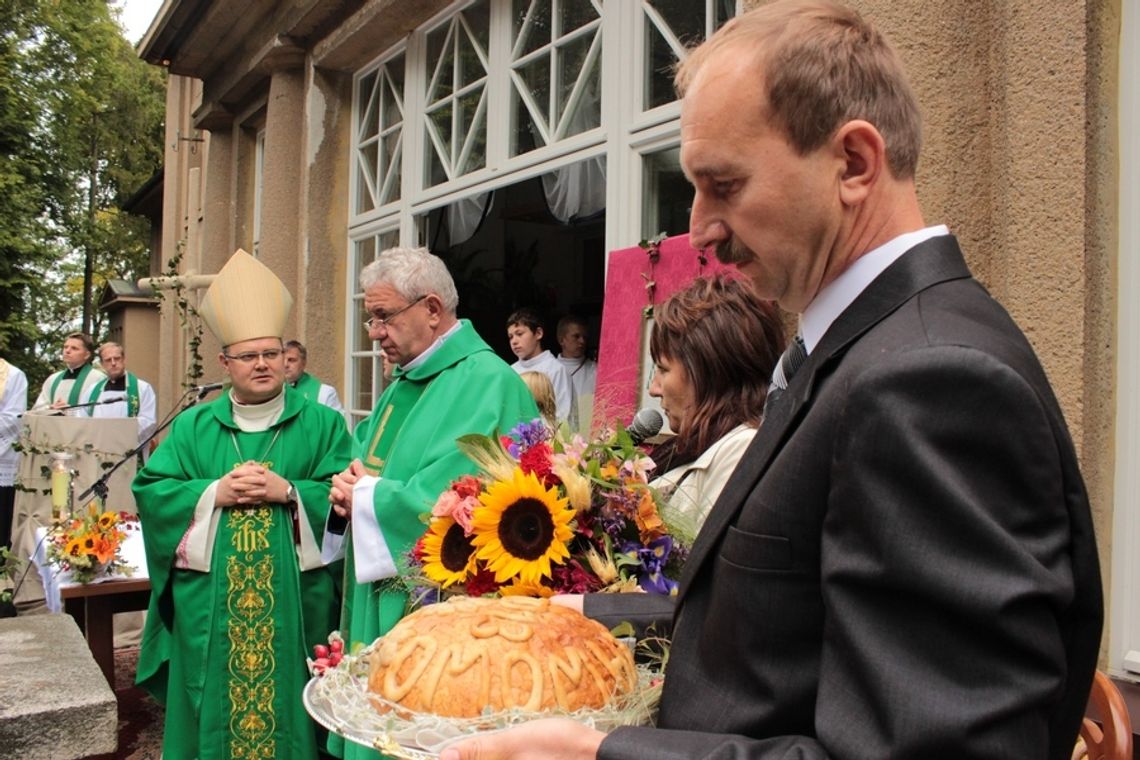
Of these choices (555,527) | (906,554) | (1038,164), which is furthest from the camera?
(1038,164)

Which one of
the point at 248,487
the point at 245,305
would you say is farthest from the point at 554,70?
the point at 248,487

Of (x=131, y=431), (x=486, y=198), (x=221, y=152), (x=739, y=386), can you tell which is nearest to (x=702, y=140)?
(x=739, y=386)

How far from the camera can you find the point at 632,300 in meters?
4.27

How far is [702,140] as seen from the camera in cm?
103

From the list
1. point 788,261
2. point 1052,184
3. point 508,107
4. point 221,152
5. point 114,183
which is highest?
point 114,183

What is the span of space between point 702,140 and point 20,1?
877 inches

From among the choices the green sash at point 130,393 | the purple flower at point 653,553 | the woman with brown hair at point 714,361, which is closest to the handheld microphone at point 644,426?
the woman with brown hair at point 714,361

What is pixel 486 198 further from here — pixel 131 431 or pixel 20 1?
pixel 20 1

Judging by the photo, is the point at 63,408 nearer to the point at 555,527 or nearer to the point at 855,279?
the point at 555,527

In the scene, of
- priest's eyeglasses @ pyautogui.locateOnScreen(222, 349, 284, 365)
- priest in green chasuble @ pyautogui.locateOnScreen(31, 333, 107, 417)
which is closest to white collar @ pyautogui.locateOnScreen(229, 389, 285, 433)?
priest's eyeglasses @ pyautogui.locateOnScreen(222, 349, 284, 365)

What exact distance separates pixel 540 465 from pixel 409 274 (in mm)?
1856

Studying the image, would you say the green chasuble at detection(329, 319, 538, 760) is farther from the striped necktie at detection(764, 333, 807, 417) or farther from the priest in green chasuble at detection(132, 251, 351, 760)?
the striped necktie at detection(764, 333, 807, 417)

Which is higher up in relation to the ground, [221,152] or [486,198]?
[221,152]

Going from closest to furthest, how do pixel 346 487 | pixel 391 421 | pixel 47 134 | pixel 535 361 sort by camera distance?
pixel 346 487, pixel 391 421, pixel 535 361, pixel 47 134
